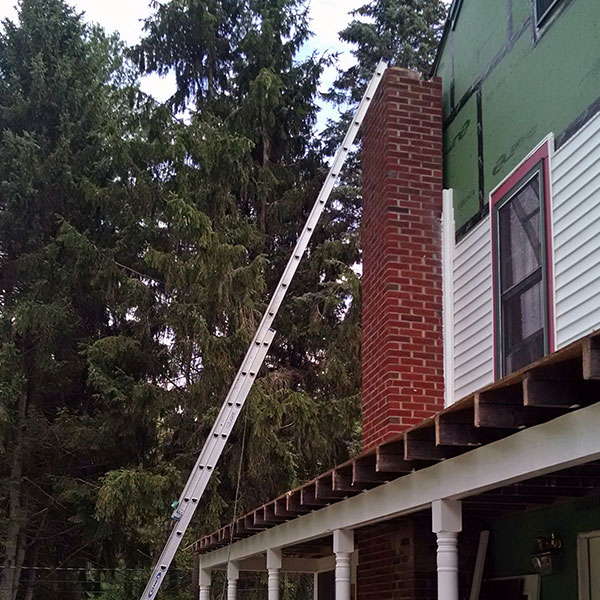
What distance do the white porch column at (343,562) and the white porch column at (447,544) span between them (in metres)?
1.87

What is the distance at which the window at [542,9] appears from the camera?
704 cm

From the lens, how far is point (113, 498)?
16.4 metres

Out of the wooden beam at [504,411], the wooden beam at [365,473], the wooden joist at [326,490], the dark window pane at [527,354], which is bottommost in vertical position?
the wooden joist at [326,490]

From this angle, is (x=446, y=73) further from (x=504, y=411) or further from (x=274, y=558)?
(x=504, y=411)

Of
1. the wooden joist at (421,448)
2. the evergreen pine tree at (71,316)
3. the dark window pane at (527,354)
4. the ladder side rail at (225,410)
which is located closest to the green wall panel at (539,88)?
the dark window pane at (527,354)

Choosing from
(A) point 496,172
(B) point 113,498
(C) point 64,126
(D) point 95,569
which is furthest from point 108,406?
(A) point 496,172

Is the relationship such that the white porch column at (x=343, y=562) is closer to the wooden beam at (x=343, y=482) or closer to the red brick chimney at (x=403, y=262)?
the wooden beam at (x=343, y=482)

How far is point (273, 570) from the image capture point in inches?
349

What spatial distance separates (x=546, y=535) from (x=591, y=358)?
4.05 meters

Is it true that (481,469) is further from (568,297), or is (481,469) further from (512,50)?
(512,50)

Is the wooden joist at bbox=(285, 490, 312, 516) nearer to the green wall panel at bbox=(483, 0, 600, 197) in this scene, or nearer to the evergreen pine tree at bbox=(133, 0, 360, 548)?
the green wall panel at bbox=(483, 0, 600, 197)

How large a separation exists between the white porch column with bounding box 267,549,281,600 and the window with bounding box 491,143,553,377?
9.93ft

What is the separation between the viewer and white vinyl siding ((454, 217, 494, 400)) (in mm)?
7793

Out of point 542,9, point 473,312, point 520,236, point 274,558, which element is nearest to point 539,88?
point 542,9
